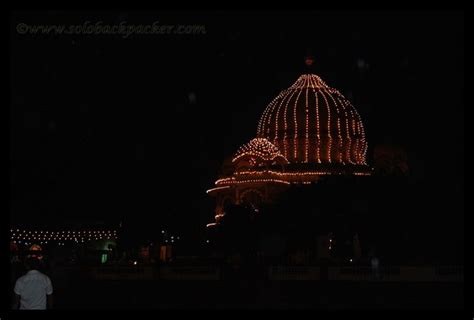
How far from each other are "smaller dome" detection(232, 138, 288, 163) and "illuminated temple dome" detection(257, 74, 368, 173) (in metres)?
3.76

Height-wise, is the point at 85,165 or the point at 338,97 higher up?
the point at 338,97

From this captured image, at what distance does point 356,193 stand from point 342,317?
37.8 m

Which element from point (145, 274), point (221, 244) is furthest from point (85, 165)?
point (145, 274)

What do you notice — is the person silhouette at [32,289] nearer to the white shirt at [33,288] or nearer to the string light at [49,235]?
the white shirt at [33,288]

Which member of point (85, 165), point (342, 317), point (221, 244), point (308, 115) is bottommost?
point (342, 317)

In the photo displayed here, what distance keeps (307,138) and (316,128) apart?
1091 millimetres

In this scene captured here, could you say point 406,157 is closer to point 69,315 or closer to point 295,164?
point 295,164

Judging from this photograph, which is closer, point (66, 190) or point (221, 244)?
point (66, 190)

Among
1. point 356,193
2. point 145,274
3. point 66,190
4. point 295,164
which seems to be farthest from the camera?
point 295,164

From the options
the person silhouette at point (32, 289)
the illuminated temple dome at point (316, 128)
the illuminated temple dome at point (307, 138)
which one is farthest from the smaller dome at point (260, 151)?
the person silhouette at point (32, 289)

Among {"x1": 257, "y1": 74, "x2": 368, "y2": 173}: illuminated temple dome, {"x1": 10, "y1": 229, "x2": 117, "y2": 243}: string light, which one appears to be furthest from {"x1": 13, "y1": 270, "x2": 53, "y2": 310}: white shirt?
{"x1": 257, "y1": 74, "x2": 368, "y2": 173}: illuminated temple dome

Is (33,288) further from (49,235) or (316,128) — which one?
(316,128)

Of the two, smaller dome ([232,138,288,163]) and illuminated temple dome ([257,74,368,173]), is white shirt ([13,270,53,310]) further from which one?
illuminated temple dome ([257,74,368,173])

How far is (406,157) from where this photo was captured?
65750mm
